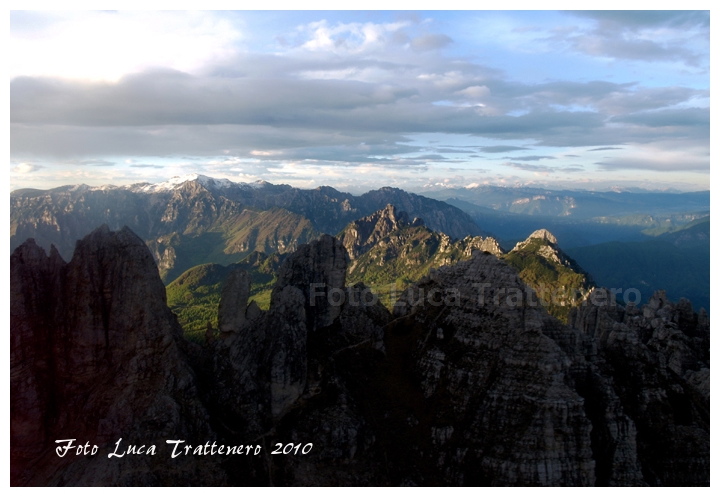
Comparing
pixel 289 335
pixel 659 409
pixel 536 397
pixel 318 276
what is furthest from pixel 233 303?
pixel 659 409

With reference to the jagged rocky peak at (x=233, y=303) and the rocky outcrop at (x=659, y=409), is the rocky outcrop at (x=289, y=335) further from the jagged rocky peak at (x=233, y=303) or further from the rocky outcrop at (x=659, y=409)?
the rocky outcrop at (x=659, y=409)

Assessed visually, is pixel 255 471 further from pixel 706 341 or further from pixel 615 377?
pixel 706 341

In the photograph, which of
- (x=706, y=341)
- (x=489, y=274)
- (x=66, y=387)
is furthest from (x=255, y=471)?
(x=706, y=341)

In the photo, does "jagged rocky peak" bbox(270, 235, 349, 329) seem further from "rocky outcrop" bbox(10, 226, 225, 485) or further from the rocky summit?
"rocky outcrop" bbox(10, 226, 225, 485)

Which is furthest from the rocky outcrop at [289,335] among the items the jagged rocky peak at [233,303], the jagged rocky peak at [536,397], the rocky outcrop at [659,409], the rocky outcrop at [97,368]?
the rocky outcrop at [659,409]

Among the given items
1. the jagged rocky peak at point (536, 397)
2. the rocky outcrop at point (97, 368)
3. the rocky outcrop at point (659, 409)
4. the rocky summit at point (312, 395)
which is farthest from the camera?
the rocky outcrop at point (659, 409)

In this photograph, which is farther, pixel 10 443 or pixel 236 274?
pixel 236 274
